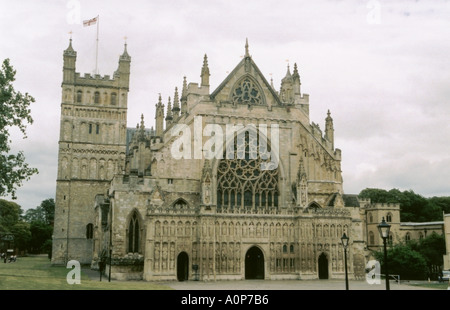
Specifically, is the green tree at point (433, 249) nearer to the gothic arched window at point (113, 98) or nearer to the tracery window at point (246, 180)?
the tracery window at point (246, 180)

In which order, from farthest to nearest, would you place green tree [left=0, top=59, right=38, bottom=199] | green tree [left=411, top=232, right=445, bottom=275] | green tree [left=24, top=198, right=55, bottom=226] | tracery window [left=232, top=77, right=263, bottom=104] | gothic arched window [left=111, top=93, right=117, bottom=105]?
green tree [left=24, top=198, right=55, bottom=226], gothic arched window [left=111, top=93, right=117, bottom=105], green tree [left=411, top=232, right=445, bottom=275], tracery window [left=232, top=77, right=263, bottom=104], green tree [left=0, top=59, right=38, bottom=199]

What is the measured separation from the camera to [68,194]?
212 ft

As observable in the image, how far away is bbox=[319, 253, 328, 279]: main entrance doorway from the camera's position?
149 ft

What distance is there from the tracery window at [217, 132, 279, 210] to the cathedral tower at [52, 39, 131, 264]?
21027 mm

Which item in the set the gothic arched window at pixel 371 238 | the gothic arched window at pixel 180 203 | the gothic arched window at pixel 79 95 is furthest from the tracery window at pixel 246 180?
the gothic arched window at pixel 371 238

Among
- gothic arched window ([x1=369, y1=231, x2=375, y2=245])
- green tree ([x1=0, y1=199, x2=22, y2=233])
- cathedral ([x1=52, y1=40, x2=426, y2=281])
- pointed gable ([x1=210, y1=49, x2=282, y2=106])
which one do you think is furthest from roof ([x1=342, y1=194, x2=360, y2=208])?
green tree ([x1=0, y1=199, x2=22, y2=233])

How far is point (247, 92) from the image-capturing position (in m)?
49.2

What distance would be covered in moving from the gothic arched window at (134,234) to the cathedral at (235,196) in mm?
99

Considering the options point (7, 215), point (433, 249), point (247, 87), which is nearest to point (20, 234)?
point (7, 215)

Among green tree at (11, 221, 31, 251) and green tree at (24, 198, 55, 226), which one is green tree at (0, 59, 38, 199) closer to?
green tree at (11, 221, 31, 251)

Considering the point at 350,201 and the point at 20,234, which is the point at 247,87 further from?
the point at 20,234

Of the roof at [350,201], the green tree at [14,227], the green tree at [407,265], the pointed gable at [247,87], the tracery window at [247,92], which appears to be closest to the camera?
the pointed gable at [247,87]

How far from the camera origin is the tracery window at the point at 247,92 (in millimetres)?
48812
